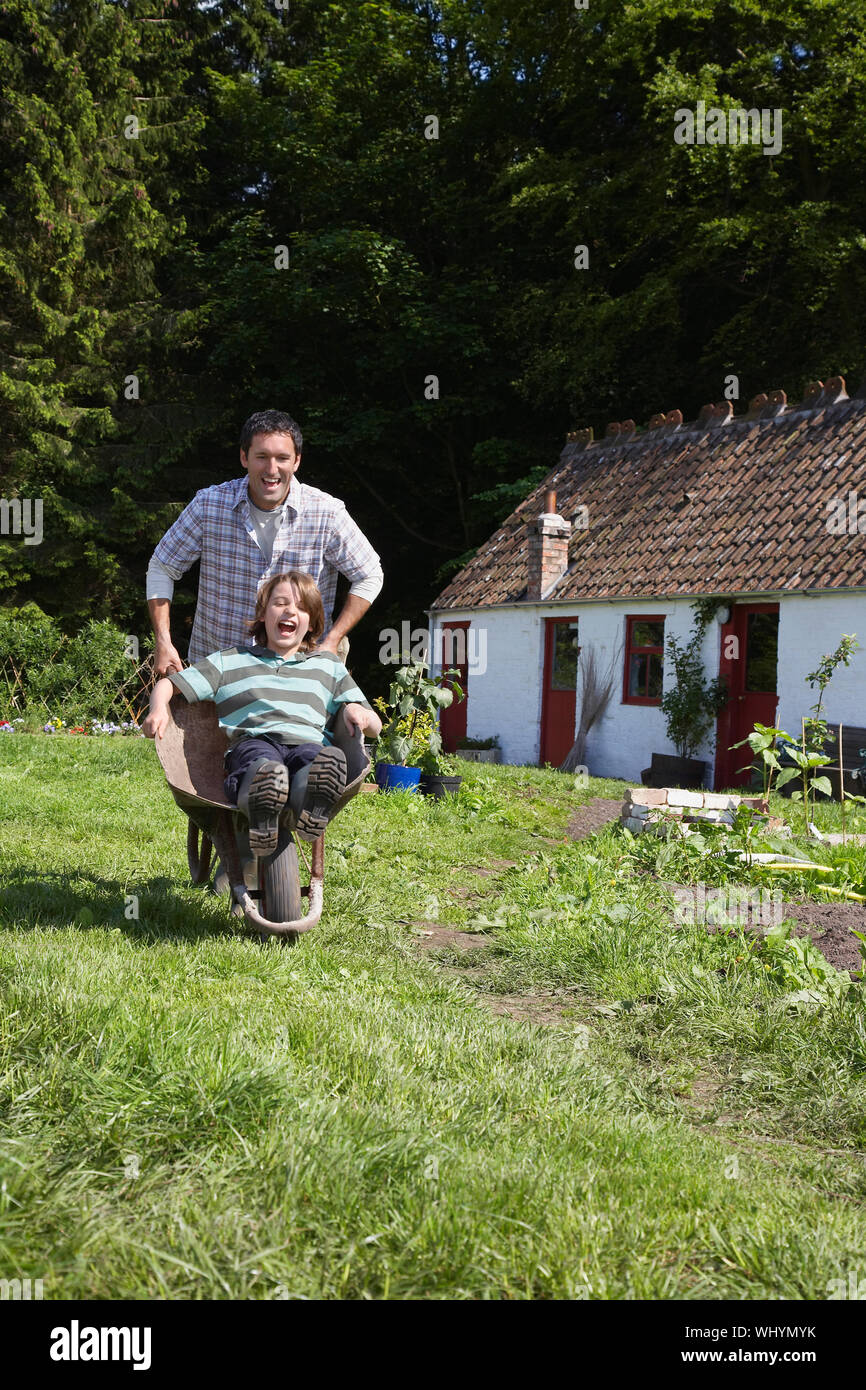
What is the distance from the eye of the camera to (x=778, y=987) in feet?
13.8

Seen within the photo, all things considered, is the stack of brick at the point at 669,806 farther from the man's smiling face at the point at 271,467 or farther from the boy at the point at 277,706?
the man's smiling face at the point at 271,467

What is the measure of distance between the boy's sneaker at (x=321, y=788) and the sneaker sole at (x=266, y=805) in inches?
3.3

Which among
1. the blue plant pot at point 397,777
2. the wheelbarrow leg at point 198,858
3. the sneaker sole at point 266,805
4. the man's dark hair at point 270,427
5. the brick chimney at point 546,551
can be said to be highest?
the brick chimney at point 546,551

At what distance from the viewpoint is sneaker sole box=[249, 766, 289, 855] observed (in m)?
4.04

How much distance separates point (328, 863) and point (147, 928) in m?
2.28

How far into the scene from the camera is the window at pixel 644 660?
17328 mm

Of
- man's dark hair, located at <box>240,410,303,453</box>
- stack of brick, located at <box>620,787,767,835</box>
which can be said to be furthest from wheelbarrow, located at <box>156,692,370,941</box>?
stack of brick, located at <box>620,787,767,835</box>

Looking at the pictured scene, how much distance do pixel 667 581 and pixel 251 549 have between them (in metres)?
12.7

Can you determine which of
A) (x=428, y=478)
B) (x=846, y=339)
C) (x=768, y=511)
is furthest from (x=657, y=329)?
(x=768, y=511)

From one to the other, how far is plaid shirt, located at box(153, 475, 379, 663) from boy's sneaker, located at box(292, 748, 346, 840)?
3.19ft

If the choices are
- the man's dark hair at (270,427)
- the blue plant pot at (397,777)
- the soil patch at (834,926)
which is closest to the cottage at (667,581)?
the blue plant pot at (397,777)

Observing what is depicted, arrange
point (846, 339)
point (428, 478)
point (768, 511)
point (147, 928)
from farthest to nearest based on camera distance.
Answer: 1. point (428, 478)
2. point (846, 339)
3. point (768, 511)
4. point (147, 928)

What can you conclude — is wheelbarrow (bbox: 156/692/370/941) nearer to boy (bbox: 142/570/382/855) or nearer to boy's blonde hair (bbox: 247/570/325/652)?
boy (bbox: 142/570/382/855)
